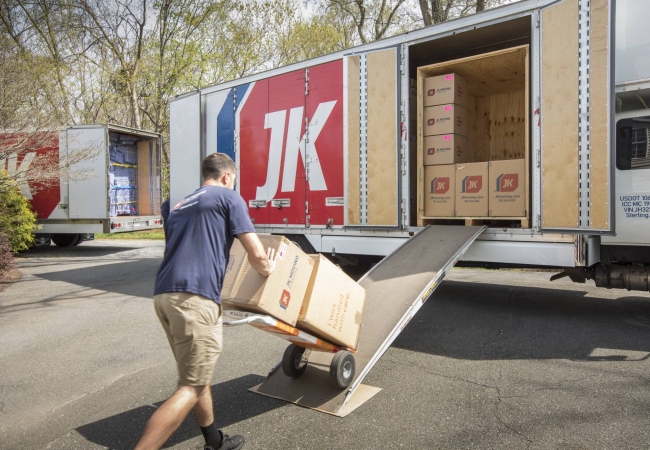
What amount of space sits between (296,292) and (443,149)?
379 cm

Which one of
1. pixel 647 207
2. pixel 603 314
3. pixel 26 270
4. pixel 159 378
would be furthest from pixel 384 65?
pixel 26 270

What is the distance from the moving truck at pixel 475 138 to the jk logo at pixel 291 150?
22 mm

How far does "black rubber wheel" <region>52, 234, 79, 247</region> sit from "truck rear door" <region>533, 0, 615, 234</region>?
1443cm

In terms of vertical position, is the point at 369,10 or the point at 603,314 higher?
the point at 369,10

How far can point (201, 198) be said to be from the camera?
2.83 m

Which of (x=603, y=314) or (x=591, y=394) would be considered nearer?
(x=591, y=394)

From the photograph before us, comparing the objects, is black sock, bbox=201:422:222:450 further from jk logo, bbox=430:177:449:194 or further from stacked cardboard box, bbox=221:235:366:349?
jk logo, bbox=430:177:449:194

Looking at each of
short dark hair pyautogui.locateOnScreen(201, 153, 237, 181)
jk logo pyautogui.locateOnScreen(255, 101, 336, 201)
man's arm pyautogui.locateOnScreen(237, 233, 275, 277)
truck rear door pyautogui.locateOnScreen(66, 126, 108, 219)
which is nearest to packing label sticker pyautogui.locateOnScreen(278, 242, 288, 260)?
man's arm pyautogui.locateOnScreen(237, 233, 275, 277)

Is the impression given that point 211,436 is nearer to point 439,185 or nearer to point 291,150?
point 439,185

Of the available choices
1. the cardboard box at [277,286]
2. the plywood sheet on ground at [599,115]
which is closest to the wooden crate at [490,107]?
the plywood sheet on ground at [599,115]

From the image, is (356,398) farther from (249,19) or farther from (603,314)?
(249,19)

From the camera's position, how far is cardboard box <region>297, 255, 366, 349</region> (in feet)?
11.3

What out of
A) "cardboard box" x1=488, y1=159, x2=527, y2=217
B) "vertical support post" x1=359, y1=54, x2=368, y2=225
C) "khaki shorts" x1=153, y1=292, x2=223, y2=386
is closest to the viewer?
"khaki shorts" x1=153, y1=292, x2=223, y2=386

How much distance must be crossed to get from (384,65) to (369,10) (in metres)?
17.0
